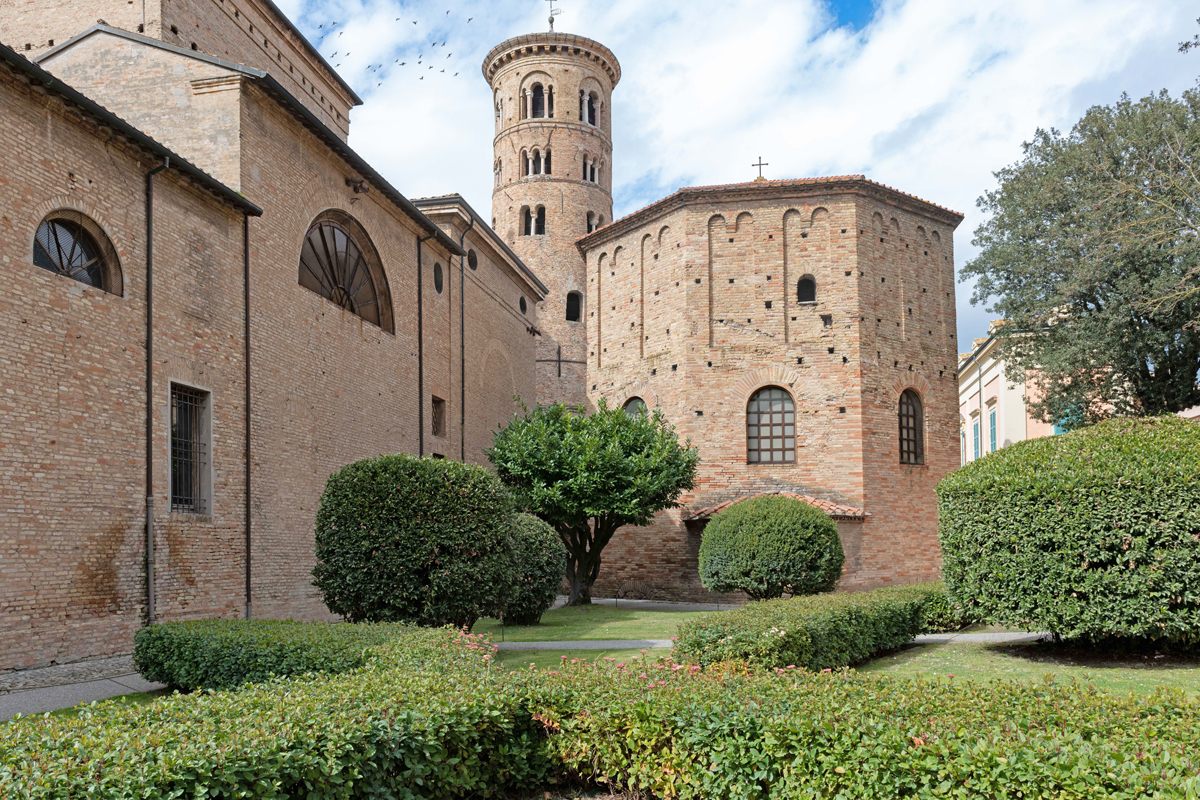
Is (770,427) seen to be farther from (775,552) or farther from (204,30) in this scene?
(204,30)

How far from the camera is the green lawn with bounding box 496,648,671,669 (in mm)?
10828

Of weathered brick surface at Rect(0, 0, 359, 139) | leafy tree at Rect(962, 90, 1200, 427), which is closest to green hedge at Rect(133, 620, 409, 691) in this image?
weathered brick surface at Rect(0, 0, 359, 139)

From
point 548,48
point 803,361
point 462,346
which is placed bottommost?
point 803,361

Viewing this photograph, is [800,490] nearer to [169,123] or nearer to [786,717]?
[169,123]

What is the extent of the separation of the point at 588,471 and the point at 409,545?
27.1ft

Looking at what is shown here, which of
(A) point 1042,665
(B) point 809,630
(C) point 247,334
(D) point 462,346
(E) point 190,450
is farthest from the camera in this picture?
(D) point 462,346

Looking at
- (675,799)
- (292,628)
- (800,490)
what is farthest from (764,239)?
(675,799)

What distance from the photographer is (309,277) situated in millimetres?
17219

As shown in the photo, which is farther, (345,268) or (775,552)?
(345,268)

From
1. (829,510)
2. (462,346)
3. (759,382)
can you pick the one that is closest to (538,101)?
(462,346)

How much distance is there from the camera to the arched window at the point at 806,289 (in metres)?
24.1

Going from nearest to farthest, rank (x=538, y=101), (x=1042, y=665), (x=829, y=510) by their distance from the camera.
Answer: (x=1042, y=665)
(x=829, y=510)
(x=538, y=101)

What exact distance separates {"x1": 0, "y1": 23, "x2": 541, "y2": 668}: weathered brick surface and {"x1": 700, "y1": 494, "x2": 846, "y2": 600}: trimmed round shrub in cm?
767

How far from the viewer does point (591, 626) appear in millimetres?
15758
